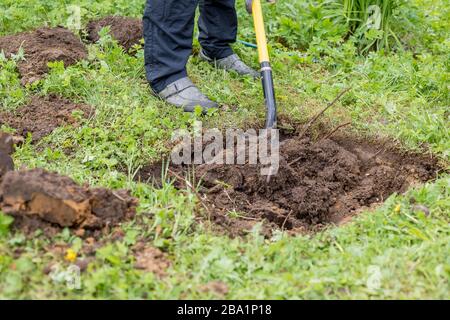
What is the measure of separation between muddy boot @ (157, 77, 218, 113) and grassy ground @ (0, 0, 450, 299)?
97 millimetres

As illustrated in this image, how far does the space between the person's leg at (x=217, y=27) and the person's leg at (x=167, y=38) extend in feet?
1.79

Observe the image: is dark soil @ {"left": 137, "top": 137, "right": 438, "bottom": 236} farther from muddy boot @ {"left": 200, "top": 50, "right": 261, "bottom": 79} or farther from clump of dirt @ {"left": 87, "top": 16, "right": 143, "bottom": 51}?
clump of dirt @ {"left": 87, "top": 16, "right": 143, "bottom": 51}

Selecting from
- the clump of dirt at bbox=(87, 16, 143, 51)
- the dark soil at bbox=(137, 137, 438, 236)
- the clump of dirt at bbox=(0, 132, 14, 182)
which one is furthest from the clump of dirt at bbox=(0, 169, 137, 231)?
the clump of dirt at bbox=(87, 16, 143, 51)

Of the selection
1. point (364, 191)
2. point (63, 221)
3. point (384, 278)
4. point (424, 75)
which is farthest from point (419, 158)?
point (63, 221)

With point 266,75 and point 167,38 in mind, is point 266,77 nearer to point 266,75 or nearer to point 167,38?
point 266,75

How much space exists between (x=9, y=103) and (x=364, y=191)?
82.9 inches

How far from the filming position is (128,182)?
116 inches

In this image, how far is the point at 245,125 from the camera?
3.68 m

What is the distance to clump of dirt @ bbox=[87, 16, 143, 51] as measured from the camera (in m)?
4.44

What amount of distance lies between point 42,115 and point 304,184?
1.56 meters

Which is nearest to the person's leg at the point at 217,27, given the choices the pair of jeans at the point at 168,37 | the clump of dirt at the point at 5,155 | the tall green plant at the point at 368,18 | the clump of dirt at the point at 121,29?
the pair of jeans at the point at 168,37

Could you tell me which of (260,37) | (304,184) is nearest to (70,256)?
(304,184)
